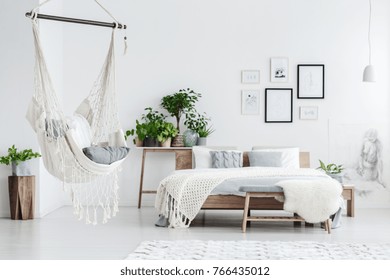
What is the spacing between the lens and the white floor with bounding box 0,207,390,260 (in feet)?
19.8

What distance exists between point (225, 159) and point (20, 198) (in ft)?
8.03

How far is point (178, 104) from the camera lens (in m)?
9.41

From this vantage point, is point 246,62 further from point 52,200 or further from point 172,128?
point 52,200

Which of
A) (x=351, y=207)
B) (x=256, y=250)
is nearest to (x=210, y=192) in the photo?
(x=256, y=250)

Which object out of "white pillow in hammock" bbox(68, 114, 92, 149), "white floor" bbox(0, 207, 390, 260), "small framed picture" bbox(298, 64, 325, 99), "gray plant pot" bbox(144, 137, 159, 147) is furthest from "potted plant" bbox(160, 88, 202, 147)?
"white pillow in hammock" bbox(68, 114, 92, 149)

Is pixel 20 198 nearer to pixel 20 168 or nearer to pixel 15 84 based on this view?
pixel 20 168

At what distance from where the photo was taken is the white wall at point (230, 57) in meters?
9.60

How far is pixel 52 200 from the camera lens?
9.10 m

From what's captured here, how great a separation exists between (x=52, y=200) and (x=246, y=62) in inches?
122

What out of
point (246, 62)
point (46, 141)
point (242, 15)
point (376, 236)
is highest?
point (242, 15)

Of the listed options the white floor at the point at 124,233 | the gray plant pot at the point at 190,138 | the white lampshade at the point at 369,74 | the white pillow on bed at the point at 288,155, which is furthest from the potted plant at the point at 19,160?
the white lampshade at the point at 369,74

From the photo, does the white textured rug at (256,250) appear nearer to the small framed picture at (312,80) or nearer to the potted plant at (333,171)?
the potted plant at (333,171)

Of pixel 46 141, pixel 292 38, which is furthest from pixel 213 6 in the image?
pixel 46 141

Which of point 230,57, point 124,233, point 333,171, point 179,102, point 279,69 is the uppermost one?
point 230,57
